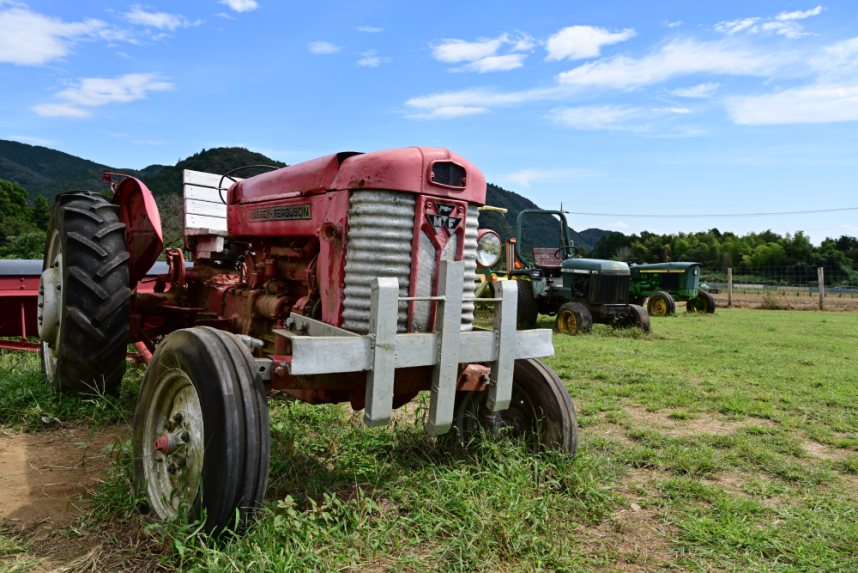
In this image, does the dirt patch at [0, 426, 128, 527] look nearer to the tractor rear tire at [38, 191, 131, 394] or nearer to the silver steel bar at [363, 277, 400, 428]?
the tractor rear tire at [38, 191, 131, 394]

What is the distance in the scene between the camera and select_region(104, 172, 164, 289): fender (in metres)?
4.09

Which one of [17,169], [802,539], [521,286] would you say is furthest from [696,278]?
[17,169]

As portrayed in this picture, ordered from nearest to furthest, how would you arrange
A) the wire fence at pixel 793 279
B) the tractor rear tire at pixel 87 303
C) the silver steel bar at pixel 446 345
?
the silver steel bar at pixel 446 345 → the tractor rear tire at pixel 87 303 → the wire fence at pixel 793 279

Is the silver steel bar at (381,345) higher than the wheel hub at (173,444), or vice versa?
the silver steel bar at (381,345)

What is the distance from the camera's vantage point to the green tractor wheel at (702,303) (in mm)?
14711

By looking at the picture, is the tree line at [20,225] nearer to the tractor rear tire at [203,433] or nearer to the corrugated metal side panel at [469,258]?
the tractor rear tire at [203,433]

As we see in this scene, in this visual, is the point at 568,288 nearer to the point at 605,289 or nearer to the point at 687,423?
the point at 605,289

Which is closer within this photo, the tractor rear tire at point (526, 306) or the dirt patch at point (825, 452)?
the dirt patch at point (825, 452)

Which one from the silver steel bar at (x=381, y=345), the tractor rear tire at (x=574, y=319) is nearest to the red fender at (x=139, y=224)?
the silver steel bar at (x=381, y=345)

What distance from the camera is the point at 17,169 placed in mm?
57344

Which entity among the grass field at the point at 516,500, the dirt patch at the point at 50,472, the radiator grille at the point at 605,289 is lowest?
the dirt patch at the point at 50,472

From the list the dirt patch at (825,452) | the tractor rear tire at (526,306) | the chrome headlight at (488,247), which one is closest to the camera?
the dirt patch at (825,452)

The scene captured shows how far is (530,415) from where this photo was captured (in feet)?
9.82

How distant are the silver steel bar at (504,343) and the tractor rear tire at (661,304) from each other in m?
11.9
